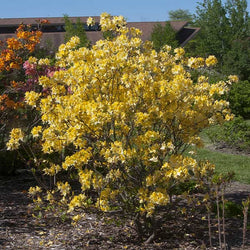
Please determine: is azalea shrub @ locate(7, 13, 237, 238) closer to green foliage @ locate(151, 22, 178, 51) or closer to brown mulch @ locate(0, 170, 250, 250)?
brown mulch @ locate(0, 170, 250, 250)

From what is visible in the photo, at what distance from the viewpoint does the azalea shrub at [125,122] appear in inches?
144

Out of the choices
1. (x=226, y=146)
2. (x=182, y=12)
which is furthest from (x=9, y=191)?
(x=182, y=12)

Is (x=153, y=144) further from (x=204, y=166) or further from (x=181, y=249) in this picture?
(x=181, y=249)

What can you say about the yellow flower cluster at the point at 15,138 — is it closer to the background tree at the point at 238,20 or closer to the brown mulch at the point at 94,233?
the brown mulch at the point at 94,233

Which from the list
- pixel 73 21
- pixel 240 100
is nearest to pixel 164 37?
pixel 73 21

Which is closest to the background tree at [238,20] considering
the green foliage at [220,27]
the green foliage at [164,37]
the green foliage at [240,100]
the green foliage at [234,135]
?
the green foliage at [220,27]

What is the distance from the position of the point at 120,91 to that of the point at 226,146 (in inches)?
239

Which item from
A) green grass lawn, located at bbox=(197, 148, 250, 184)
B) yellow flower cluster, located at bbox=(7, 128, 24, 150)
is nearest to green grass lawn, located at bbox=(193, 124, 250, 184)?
green grass lawn, located at bbox=(197, 148, 250, 184)

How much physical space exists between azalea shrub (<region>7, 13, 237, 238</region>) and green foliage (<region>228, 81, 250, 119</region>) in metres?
10.4

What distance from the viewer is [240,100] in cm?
1446

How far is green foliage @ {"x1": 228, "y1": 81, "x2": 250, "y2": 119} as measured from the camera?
47.0 ft

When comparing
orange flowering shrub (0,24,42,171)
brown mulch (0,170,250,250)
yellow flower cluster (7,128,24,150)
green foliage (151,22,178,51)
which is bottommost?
brown mulch (0,170,250,250)

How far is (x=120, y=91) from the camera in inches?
159

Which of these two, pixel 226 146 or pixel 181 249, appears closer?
pixel 181 249
